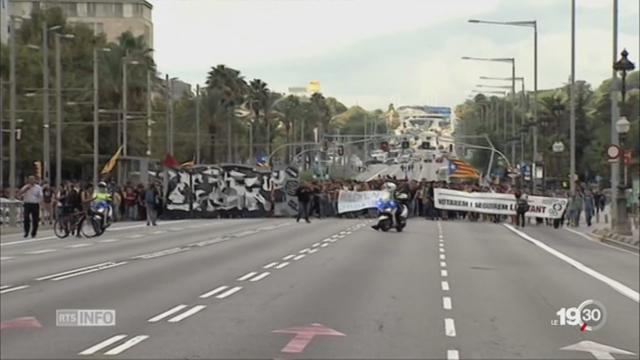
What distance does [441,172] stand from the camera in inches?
4080

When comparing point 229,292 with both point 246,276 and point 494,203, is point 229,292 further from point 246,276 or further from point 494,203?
point 494,203

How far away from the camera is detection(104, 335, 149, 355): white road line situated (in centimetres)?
1047

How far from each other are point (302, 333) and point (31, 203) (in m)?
22.4

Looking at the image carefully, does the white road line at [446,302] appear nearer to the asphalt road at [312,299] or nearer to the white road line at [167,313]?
the asphalt road at [312,299]

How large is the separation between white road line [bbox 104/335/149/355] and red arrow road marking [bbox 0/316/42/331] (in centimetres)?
148

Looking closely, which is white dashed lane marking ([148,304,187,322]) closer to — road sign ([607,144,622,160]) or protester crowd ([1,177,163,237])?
protester crowd ([1,177,163,237])

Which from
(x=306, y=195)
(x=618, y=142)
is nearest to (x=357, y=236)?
(x=618, y=142)

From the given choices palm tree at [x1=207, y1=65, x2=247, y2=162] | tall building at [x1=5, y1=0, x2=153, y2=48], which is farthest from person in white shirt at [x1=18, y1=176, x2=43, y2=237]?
palm tree at [x1=207, y1=65, x2=247, y2=162]

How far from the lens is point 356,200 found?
55.1 m

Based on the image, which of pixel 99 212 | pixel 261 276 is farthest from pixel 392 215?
pixel 261 276

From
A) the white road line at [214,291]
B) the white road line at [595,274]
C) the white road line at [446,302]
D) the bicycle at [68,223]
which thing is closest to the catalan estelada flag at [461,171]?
the white road line at [595,274]

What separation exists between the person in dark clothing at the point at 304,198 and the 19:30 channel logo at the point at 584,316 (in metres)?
33.0

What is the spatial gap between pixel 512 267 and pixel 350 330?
10854mm

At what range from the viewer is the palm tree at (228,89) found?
90.4 m
